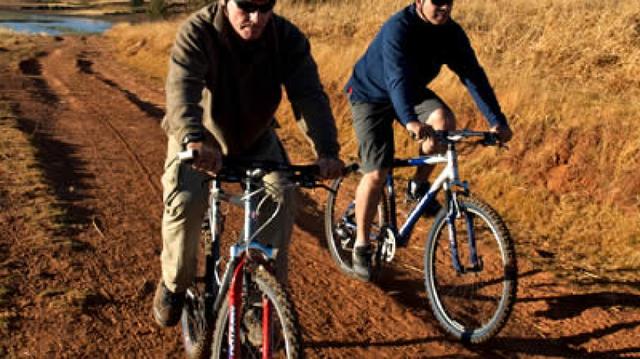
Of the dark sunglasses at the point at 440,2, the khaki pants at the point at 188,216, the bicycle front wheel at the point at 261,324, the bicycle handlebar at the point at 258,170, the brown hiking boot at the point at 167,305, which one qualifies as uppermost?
the dark sunglasses at the point at 440,2

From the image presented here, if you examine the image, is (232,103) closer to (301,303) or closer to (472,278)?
(301,303)

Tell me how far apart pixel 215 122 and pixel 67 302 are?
74.9 inches

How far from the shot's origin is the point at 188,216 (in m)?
3.08

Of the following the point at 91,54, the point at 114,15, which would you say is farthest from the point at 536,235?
the point at 114,15

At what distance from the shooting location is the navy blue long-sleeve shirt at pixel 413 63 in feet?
13.9

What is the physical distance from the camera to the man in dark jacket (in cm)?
283

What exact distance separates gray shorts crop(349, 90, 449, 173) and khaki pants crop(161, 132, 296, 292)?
4.63 feet

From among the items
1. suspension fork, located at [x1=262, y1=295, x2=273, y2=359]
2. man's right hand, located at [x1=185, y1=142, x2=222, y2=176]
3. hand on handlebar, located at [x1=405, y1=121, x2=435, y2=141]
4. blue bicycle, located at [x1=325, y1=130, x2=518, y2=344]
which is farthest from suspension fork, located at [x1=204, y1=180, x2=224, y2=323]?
hand on handlebar, located at [x1=405, y1=121, x2=435, y2=141]

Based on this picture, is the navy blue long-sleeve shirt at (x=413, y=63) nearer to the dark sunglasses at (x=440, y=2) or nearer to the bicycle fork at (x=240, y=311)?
the dark sunglasses at (x=440, y=2)

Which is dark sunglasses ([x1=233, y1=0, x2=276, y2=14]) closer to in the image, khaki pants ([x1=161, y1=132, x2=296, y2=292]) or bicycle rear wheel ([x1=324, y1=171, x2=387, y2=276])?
khaki pants ([x1=161, y1=132, x2=296, y2=292])

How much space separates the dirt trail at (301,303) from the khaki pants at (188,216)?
79 cm

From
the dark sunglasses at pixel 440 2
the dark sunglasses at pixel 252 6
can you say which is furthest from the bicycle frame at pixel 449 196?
the dark sunglasses at pixel 252 6

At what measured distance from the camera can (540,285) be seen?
16.4ft

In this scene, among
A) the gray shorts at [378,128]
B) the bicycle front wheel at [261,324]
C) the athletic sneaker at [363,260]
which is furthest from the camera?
the athletic sneaker at [363,260]
